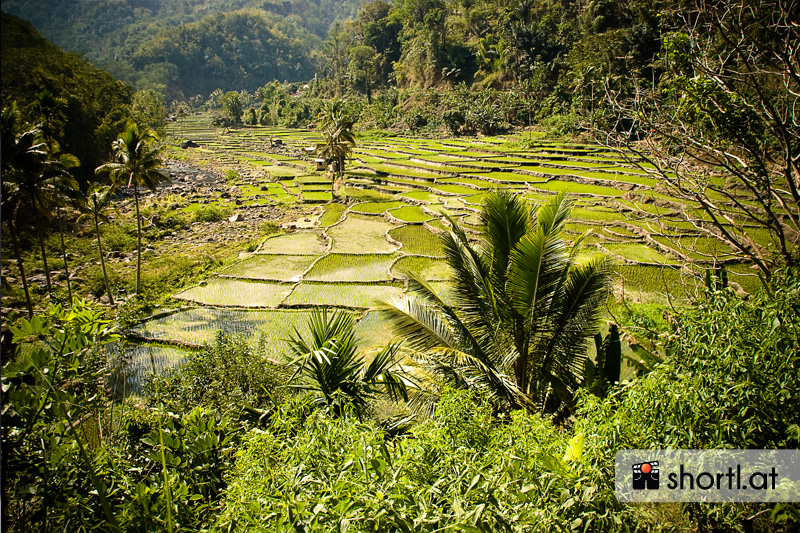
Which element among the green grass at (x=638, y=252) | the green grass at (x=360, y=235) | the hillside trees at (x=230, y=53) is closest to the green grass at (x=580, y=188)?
the green grass at (x=638, y=252)

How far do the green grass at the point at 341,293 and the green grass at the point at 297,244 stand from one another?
4.07 metres

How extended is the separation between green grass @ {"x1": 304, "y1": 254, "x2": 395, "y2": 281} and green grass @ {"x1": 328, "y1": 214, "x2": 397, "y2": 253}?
0.85 metres

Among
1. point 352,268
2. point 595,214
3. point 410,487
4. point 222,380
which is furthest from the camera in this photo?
point 595,214

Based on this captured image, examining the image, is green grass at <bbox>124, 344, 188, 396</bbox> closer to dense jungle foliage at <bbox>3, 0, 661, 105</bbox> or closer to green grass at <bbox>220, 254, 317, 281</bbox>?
green grass at <bbox>220, 254, 317, 281</bbox>

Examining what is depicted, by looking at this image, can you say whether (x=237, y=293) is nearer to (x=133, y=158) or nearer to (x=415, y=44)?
(x=133, y=158)

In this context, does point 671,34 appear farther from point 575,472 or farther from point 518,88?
point 518,88

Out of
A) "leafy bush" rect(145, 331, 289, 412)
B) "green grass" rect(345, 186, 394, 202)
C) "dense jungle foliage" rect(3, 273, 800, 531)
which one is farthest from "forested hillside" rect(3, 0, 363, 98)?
"dense jungle foliage" rect(3, 273, 800, 531)

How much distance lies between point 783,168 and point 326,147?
27.9m

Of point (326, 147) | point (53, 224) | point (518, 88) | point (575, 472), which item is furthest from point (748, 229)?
point (518, 88)

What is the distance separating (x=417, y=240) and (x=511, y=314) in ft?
45.1

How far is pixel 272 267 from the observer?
59.1ft

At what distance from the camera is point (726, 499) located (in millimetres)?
3387

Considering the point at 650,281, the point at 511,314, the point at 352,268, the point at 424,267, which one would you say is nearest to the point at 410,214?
the point at 352,268

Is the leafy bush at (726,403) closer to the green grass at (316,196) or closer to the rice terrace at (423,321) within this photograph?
the rice terrace at (423,321)
